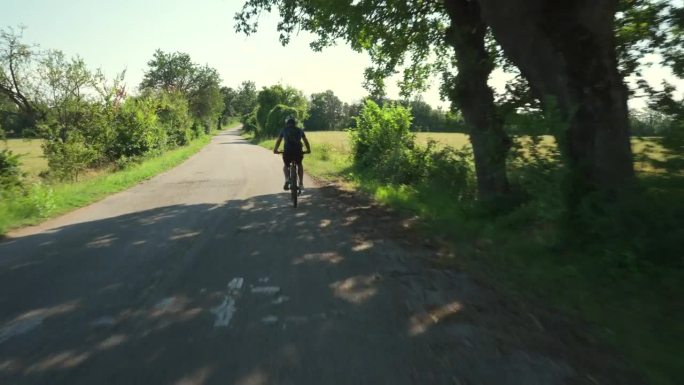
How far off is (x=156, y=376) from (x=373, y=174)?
1421 centimetres

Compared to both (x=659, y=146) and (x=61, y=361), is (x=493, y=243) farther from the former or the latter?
(x=61, y=361)

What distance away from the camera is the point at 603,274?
552 centimetres

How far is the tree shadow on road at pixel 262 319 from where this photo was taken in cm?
369

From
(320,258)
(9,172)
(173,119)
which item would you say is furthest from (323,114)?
(320,258)

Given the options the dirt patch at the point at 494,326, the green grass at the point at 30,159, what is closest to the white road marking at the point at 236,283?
the dirt patch at the point at 494,326

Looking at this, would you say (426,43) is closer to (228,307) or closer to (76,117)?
(228,307)

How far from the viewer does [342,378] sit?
357 cm

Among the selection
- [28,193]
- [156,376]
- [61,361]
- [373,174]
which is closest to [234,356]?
[156,376]

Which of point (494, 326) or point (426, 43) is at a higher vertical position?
point (426, 43)

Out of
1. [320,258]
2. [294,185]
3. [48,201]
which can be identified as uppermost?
[294,185]

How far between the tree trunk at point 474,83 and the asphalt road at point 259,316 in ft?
7.58

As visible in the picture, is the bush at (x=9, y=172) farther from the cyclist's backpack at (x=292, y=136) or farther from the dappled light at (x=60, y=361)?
the dappled light at (x=60, y=361)

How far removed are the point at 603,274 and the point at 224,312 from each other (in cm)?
413

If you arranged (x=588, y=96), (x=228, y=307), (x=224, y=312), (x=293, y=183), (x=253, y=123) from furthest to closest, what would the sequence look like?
1. (x=253, y=123)
2. (x=293, y=183)
3. (x=588, y=96)
4. (x=228, y=307)
5. (x=224, y=312)
